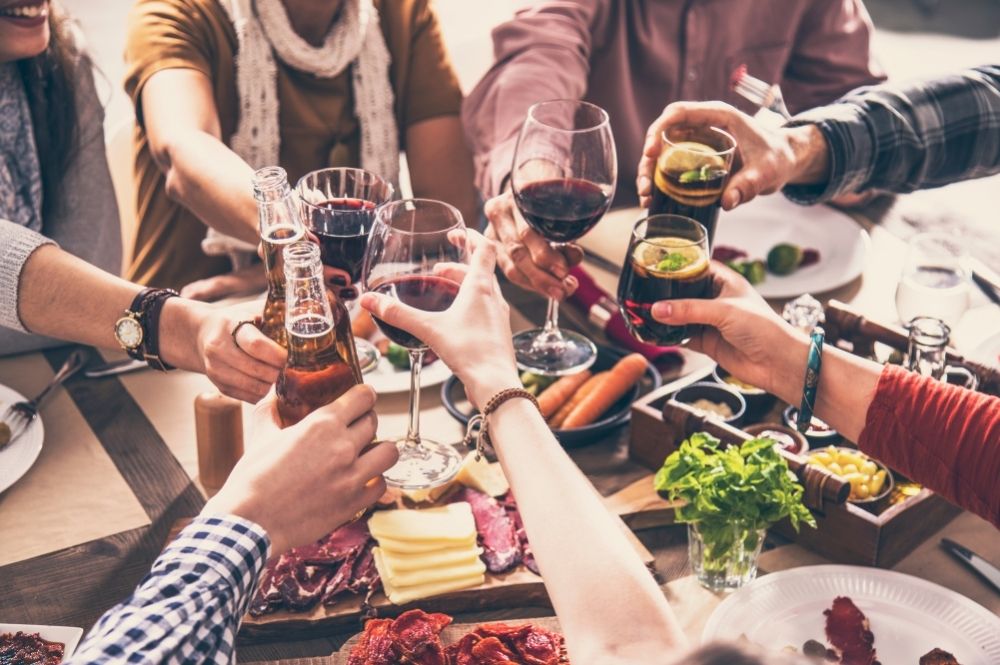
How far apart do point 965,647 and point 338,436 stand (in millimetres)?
782

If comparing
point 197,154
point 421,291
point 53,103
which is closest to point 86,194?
point 53,103

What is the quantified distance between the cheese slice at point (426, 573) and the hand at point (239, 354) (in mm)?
283

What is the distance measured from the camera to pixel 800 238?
2258 mm

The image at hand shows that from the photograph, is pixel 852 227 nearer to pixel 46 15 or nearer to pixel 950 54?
pixel 46 15

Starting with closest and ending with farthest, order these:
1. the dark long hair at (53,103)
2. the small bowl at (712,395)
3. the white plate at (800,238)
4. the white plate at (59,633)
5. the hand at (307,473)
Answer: the hand at (307,473) → the white plate at (59,633) → the small bowl at (712,395) → the white plate at (800,238) → the dark long hair at (53,103)

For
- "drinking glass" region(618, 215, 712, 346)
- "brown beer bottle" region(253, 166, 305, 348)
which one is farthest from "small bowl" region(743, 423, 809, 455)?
"brown beer bottle" region(253, 166, 305, 348)

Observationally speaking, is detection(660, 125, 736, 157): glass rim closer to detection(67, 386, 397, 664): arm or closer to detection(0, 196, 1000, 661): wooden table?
detection(0, 196, 1000, 661): wooden table

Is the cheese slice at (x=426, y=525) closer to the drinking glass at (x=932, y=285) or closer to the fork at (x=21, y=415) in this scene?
the fork at (x=21, y=415)

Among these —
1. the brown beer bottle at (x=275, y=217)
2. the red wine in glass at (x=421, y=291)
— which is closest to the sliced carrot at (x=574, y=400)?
the red wine in glass at (x=421, y=291)

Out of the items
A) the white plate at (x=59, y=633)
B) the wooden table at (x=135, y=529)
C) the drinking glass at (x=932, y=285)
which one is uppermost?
the drinking glass at (x=932, y=285)

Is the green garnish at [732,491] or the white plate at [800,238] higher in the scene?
the green garnish at [732,491]

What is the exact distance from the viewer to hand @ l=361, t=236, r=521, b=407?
1.17 meters

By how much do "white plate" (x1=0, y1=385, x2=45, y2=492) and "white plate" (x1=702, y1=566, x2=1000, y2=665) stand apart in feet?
3.14

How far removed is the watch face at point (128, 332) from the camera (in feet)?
5.13
